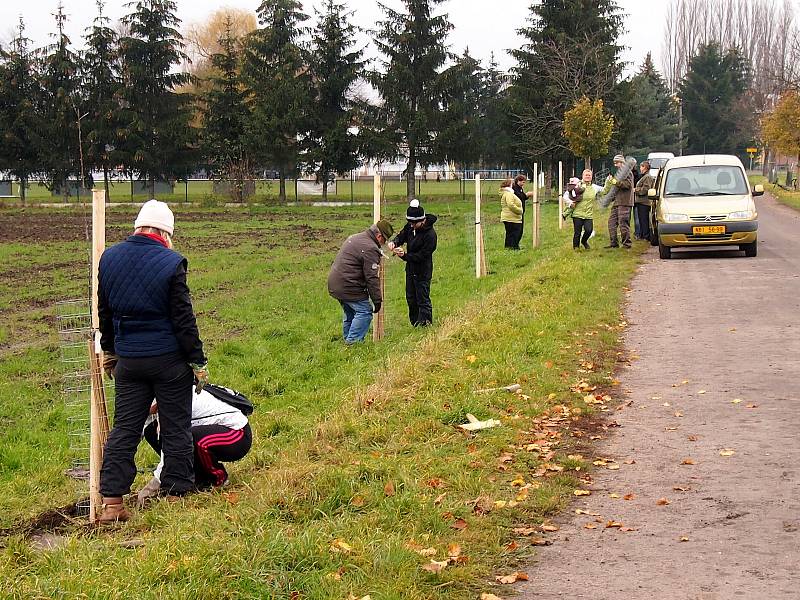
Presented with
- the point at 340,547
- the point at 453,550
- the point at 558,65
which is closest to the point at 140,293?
the point at 340,547

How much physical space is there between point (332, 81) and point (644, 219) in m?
36.7

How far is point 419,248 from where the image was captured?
14.3 m

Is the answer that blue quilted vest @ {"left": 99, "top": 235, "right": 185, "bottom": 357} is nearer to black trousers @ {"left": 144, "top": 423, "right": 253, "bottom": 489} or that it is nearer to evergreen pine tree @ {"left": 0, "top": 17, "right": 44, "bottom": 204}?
black trousers @ {"left": 144, "top": 423, "right": 253, "bottom": 489}

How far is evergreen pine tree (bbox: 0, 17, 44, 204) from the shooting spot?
191ft

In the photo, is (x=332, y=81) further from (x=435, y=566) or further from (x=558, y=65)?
(x=435, y=566)

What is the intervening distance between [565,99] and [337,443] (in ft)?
157

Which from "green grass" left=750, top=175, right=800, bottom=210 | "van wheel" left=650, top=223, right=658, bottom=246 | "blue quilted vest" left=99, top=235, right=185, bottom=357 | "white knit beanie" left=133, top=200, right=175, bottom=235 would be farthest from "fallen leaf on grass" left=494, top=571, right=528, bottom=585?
"green grass" left=750, top=175, right=800, bottom=210

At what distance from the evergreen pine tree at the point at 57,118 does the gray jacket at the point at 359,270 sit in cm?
4656

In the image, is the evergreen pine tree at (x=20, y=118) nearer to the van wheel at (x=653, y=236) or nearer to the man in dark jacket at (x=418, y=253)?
the van wheel at (x=653, y=236)

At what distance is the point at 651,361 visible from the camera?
1088 cm

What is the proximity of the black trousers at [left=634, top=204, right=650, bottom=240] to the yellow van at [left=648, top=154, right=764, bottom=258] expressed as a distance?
6.31ft

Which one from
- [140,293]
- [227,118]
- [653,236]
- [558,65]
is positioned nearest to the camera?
[140,293]

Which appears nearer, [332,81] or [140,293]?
[140,293]

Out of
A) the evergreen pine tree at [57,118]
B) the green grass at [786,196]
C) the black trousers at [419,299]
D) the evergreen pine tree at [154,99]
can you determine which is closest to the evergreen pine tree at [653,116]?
the green grass at [786,196]
